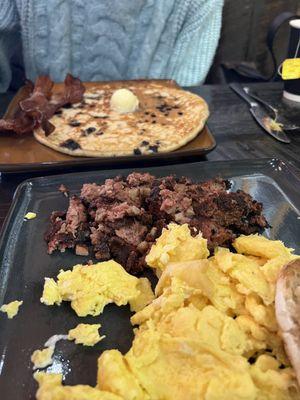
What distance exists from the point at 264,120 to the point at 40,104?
4.95 feet

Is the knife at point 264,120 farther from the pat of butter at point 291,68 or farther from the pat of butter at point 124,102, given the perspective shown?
the pat of butter at point 124,102

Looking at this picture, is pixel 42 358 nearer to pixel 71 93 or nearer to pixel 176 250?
pixel 176 250

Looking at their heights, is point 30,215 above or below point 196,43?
below

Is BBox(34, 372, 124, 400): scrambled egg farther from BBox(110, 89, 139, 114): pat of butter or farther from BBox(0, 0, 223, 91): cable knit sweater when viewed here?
BBox(0, 0, 223, 91): cable knit sweater

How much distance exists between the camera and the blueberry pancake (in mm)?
2357

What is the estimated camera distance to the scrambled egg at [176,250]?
1485mm

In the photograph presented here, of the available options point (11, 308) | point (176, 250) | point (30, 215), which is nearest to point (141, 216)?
point (176, 250)

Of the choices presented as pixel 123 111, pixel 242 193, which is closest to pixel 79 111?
pixel 123 111

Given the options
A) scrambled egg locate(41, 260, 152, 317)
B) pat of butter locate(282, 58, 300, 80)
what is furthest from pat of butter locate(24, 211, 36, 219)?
pat of butter locate(282, 58, 300, 80)

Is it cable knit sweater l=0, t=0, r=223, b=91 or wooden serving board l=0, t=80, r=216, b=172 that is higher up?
cable knit sweater l=0, t=0, r=223, b=91

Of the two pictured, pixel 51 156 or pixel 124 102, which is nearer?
pixel 51 156

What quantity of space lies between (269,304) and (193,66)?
2923mm

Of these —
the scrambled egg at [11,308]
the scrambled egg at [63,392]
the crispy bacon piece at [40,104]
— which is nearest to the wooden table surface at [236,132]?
the crispy bacon piece at [40,104]

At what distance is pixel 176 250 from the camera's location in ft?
4.91
